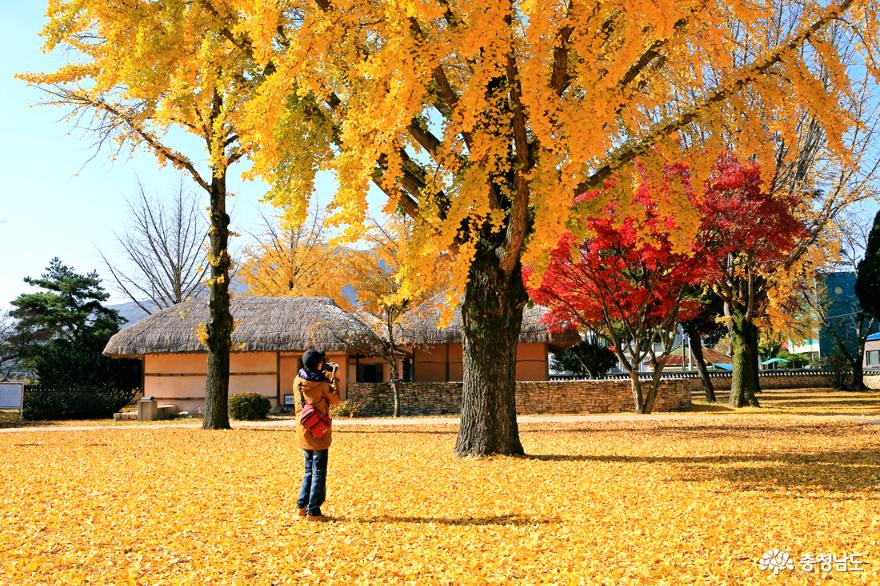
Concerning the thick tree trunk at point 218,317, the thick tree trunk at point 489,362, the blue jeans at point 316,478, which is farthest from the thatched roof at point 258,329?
the blue jeans at point 316,478

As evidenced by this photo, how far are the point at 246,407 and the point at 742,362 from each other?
48.8 feet

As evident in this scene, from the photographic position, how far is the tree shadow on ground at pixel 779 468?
7.59 meters

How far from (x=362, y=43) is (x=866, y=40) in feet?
20.3

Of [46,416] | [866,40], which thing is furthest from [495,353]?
[46,416]

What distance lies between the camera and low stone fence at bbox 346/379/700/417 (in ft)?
71.2

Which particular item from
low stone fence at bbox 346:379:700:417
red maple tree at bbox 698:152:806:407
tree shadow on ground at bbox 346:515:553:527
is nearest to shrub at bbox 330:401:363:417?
low stone fence at bbox 346:379:700:417

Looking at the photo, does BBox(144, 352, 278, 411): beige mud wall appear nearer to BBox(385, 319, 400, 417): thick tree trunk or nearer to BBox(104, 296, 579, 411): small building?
BBox(104, 296, 579, 411): small building

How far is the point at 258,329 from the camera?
77.5 feet

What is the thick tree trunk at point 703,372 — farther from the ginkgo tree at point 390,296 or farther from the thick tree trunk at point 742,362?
the ginkgo tree at point 390,296

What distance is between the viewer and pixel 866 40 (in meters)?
8.60

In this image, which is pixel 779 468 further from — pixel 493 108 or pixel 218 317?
pixel 218 317

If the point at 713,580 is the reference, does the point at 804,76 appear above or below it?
above

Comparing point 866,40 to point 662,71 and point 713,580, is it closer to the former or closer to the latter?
point 662,71

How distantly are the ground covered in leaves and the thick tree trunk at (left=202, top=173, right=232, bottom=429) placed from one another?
432cm
